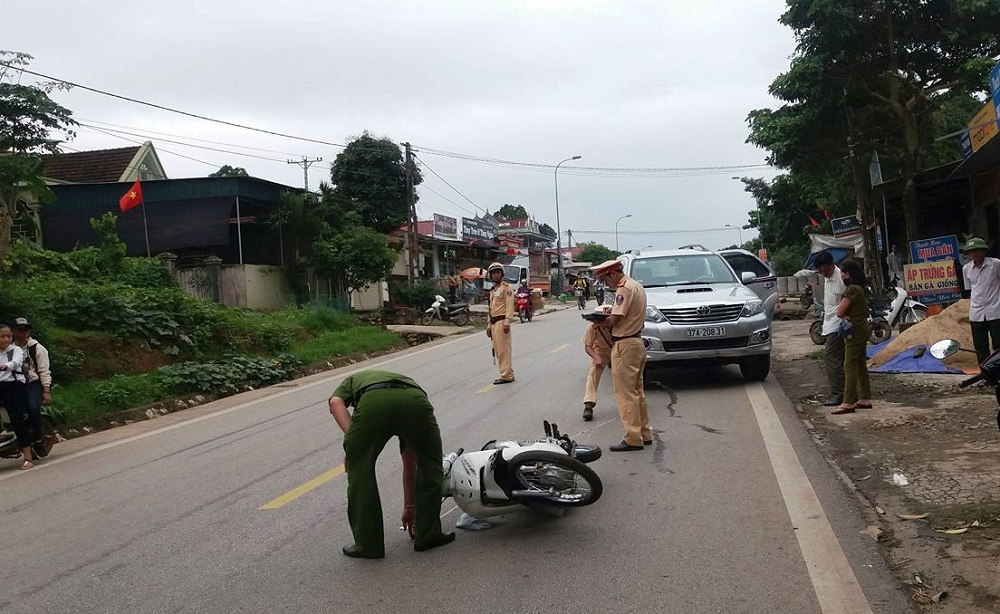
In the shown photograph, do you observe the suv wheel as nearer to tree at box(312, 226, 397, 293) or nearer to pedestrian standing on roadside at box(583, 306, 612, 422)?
pedestrian standing on roadside at box(583, 306, 612, 422)

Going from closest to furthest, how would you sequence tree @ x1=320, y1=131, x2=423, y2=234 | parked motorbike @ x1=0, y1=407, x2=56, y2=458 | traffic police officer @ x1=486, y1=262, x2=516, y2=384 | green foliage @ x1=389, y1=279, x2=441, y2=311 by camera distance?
parked motorbike @ x1=0, y1=407, x2=56, y2=458 → traffic police officer @ x1=486, y1=262, x2=516, y2=384 → green foliage @ x1=389, y1=279, x2=441, y2=311 → tree @ x1=320, y1=131, x2=423, y2=234

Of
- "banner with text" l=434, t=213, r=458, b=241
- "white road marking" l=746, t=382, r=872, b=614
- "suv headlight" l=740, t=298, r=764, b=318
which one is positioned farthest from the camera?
"banner with text" l=434, t=213, r=458, b=241

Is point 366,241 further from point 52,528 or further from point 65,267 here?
point 52,528

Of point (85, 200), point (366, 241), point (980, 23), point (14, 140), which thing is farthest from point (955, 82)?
point (85, 200)

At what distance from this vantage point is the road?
405 cm

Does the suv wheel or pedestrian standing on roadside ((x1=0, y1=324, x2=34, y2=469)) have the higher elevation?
pedestrian standing on roadside ((x1=0, y1=324, x2=34, y2=469))

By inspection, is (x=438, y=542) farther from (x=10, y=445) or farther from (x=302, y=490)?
(x=10, y=445)

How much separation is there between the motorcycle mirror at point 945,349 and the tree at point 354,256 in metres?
21.1

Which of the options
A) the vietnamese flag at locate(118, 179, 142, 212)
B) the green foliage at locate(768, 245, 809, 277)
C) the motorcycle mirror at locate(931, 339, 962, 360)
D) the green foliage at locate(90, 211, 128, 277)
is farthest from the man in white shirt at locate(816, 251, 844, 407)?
the green foliage at locate(768, 245, 809, 277)

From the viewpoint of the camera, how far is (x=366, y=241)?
93.4 feet

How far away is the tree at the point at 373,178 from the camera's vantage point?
4091 cm

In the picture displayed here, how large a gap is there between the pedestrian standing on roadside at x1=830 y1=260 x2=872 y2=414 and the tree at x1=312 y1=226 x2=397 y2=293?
2172 cm

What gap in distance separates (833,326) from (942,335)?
2932mm

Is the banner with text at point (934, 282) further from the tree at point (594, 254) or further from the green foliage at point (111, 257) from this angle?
the tree at point (594, 254)
